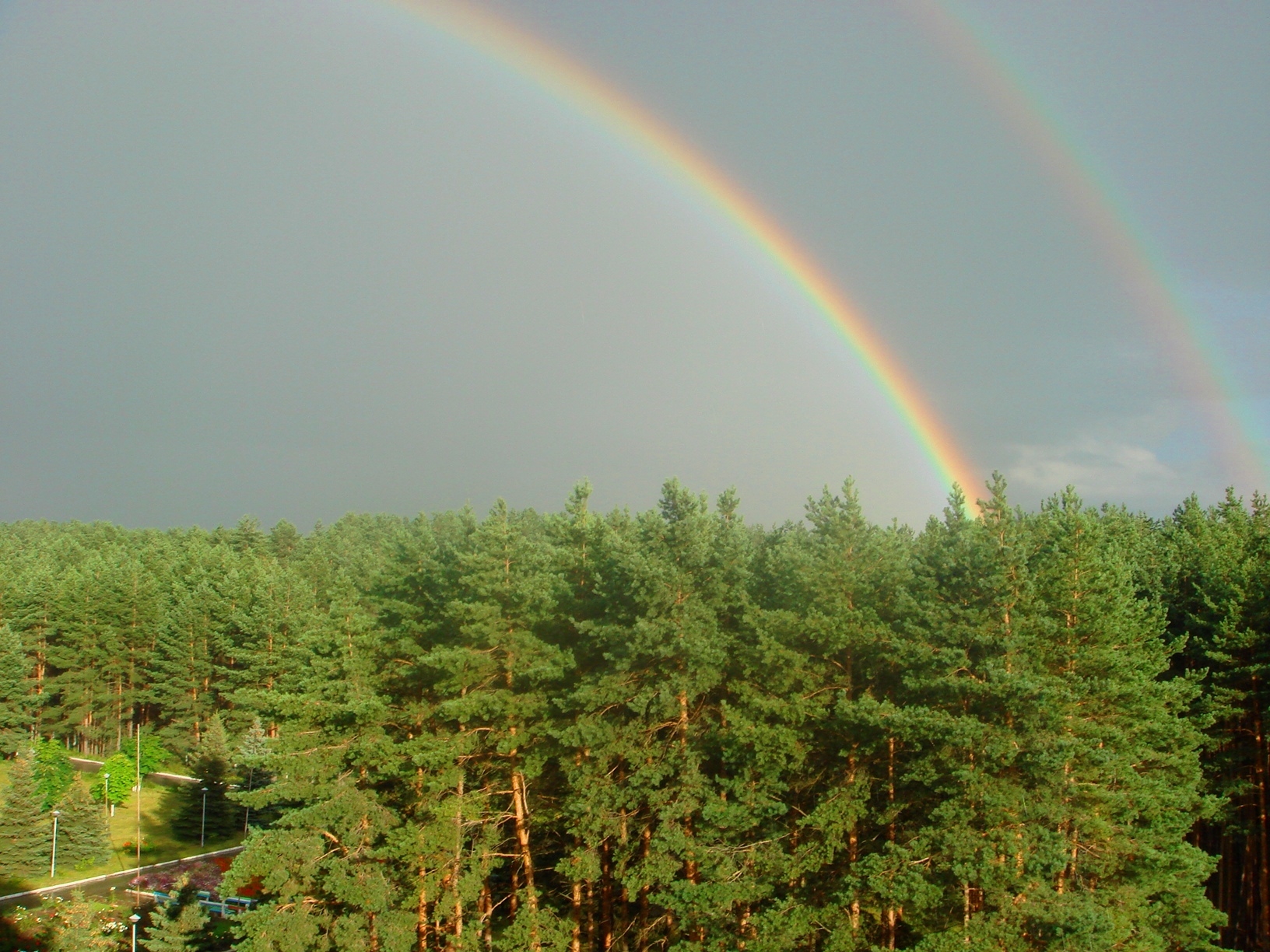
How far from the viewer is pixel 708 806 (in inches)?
673

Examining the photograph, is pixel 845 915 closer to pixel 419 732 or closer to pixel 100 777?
pixel 419 732

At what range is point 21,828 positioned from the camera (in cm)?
3434

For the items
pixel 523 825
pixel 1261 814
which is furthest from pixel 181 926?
pixel 1261 814

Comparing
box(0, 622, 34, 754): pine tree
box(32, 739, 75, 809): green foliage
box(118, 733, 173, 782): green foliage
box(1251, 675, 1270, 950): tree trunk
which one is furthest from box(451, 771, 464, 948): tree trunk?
box(0, 622, 34, 754): pine tree

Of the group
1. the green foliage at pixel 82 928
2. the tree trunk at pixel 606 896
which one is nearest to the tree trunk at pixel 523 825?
the tree trunk at pixel 606 896

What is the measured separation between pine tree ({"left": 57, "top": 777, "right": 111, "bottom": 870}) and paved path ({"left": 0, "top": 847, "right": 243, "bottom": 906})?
122 cm

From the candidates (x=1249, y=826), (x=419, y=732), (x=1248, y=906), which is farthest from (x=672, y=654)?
(x=1248, y=906)

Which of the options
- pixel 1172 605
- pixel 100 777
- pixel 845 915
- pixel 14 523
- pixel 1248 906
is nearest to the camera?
pixel 845 915

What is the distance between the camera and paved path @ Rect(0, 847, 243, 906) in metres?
32.9

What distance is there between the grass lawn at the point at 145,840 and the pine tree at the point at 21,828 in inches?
29.7

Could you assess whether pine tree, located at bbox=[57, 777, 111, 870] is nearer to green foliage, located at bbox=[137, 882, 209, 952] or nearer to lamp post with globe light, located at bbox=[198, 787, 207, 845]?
lamp post with globe light, located at bbox=[198, 787, 207, 845]

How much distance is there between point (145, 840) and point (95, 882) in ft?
19.0

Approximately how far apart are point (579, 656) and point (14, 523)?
174216 millimetres

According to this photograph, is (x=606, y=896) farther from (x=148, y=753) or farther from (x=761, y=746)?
(x=148, y=753)
